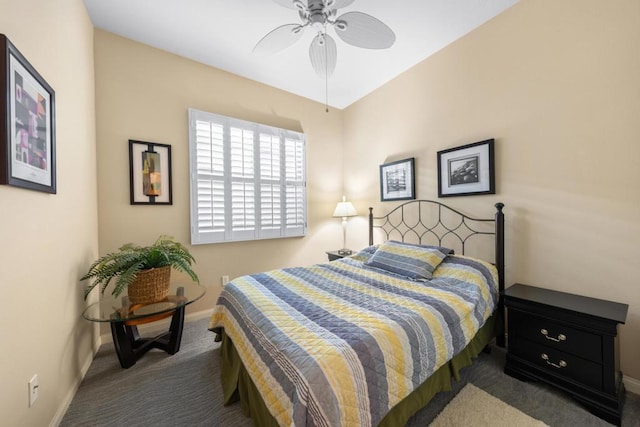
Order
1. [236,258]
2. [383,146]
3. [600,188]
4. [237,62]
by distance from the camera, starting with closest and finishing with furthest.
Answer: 1. [600,188]
2. [237,62]
3. [236,258]
4. [383,146]

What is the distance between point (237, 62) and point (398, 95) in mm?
1965

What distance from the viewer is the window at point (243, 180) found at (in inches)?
109

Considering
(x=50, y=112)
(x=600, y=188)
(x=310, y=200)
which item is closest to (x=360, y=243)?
(x=310, y=200)

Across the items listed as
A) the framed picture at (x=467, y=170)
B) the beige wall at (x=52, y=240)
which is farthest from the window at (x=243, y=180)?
the framed picture at (x=467, y=170)

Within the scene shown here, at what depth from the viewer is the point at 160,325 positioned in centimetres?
262

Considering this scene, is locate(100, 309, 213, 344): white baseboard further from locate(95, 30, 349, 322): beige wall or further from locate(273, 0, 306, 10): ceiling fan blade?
locate(273, 0, 306, 10): ceiling fan blade

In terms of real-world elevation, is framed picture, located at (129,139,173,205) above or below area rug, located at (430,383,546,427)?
above

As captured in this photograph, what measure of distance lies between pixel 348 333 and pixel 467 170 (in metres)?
2.06

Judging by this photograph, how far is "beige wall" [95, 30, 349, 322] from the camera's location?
7.72 ft

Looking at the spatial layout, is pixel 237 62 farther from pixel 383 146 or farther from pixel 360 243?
pixel 360 243

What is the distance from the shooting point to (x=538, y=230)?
1980 mm

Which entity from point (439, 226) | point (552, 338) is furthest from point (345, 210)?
point (552, 338)

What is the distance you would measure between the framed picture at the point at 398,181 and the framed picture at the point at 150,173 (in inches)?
100

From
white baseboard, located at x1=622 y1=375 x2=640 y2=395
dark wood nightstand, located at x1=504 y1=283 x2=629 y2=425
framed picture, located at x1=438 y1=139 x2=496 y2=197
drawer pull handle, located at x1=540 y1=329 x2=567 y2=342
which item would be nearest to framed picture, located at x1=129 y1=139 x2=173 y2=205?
framed picture, located at x1=438 y1=139 x2=496 y2=197
